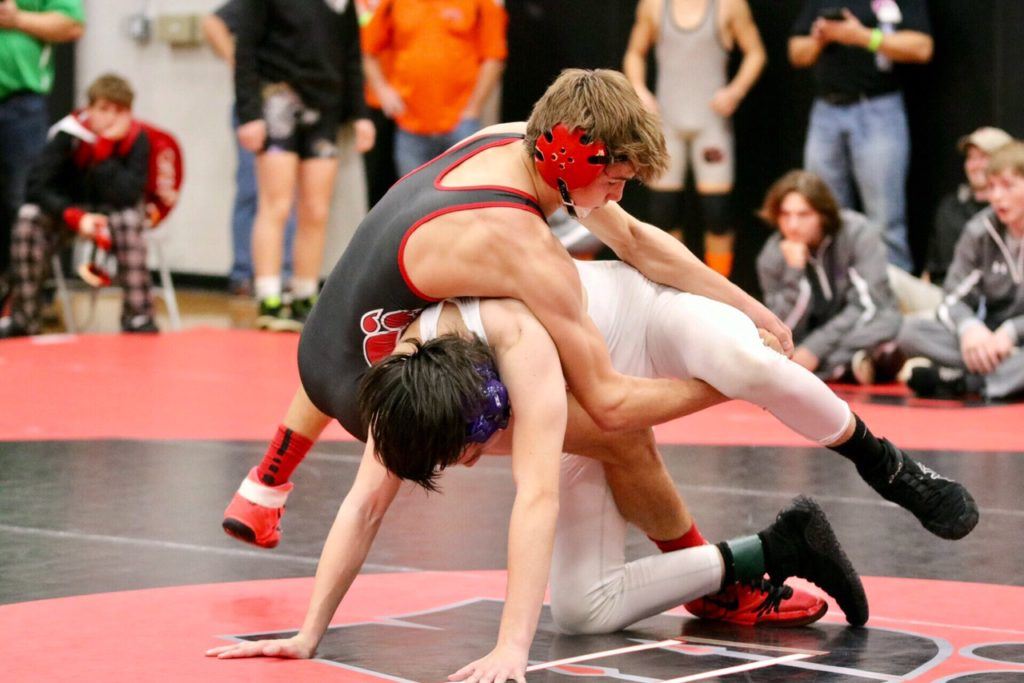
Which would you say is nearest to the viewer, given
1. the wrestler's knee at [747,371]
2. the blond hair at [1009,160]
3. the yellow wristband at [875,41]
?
the wrestler's knee at [747,371]

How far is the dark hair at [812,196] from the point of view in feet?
21.9

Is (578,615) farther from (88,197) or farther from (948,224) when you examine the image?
(88,197)

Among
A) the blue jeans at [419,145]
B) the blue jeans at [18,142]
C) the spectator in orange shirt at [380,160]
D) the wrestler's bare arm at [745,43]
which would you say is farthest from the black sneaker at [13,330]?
the wrestler's bare arm at [745,43]

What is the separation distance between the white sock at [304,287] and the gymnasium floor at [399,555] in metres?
1.73

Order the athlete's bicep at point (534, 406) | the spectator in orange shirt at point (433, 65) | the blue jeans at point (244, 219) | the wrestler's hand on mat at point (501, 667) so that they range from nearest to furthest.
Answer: the wrestler's hand on mat at point (501, 667)
the athlete's bicep at point (534, 406)
the spectator in orange shirt at point (433, 65)
the blue jeans at point (244, 219)

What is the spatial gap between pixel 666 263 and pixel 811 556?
62cm

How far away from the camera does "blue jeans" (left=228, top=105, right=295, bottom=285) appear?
9.53 m

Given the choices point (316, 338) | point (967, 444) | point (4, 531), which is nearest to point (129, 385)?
point (4, 531)

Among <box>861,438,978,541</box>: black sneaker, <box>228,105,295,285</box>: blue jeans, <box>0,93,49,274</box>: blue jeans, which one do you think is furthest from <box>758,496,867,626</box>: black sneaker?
<box>228,105,295,285</box>: blue jeans

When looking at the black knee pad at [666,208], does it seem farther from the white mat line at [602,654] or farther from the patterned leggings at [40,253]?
the white mat line at [602,654]

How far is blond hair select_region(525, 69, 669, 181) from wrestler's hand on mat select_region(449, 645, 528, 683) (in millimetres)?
846

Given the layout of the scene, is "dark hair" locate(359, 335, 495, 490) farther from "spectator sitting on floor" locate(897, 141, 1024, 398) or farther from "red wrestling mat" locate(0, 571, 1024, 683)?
"spectator sitting on floor" locate(897, 141, 1024, 398)

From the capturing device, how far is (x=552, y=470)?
285 centimetres

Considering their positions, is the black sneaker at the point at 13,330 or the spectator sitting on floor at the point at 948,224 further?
the black sneaker at the point at 13,330
